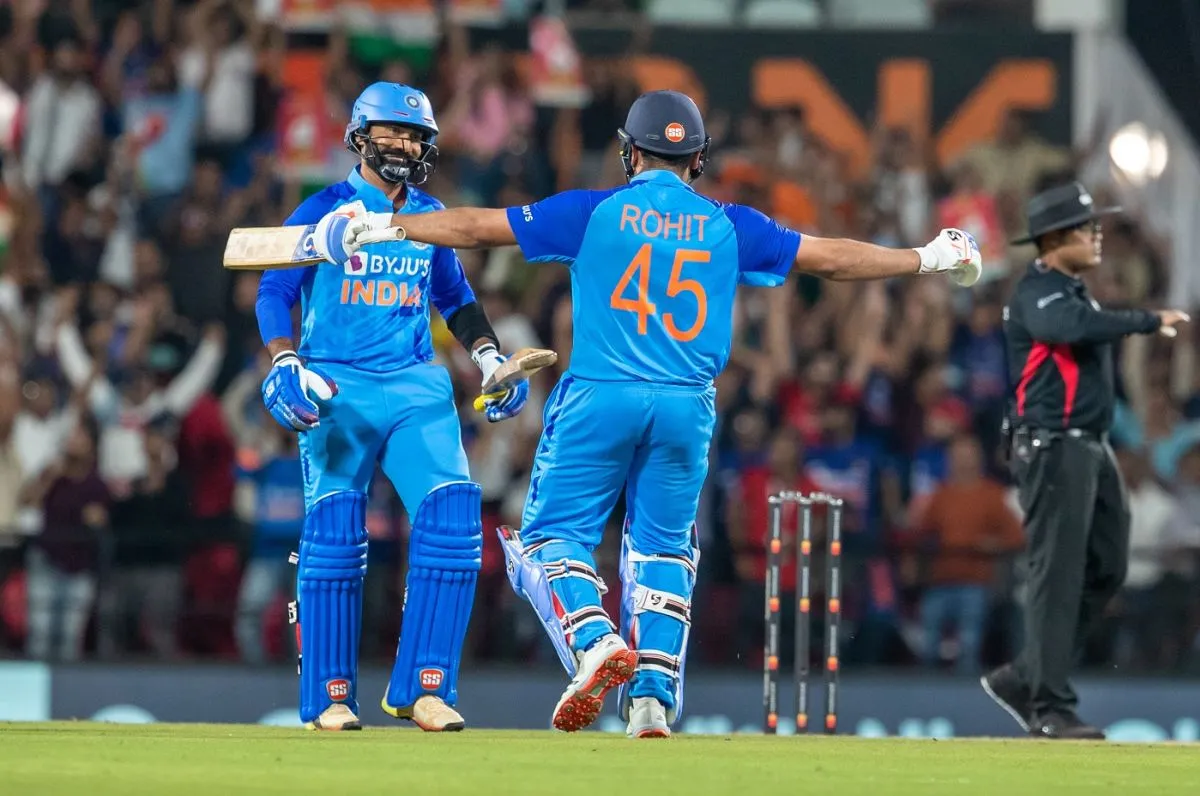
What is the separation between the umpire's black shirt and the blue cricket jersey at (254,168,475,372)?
9.31 feet

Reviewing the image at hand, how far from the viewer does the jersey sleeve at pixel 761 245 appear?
911cm

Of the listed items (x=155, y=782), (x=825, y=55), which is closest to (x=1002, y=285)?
(x=825, y=55)

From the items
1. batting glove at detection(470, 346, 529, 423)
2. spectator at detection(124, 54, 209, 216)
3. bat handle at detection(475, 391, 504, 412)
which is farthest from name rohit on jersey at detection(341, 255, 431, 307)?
spectator at detection(124, 54, 209, 216)

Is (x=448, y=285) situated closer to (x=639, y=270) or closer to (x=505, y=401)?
(x=505, y=401)

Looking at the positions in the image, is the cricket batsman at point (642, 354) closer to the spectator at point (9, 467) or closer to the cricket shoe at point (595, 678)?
the cricket shoe at point (595, 678)

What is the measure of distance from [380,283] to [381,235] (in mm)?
828

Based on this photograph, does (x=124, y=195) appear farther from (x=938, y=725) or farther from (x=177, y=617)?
(x=938, y=725)

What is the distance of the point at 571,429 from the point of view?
355 inches

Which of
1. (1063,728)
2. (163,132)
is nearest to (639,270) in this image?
(1063,728)

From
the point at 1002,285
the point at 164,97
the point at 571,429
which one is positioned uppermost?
the point at 164,97

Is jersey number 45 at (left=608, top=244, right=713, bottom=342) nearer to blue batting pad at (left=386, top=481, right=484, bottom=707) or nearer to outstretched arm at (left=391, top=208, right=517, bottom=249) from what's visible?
outstretched arm at (left=391, top=208, right=517, bottom=249)

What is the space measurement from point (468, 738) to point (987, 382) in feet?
25.5

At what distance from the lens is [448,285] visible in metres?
10.1

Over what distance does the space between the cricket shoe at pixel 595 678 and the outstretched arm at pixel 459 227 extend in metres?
1.53
